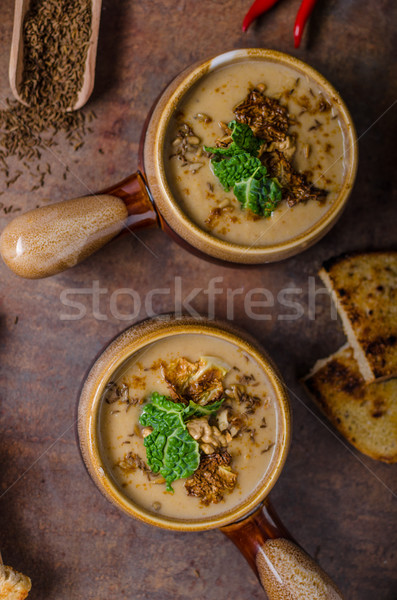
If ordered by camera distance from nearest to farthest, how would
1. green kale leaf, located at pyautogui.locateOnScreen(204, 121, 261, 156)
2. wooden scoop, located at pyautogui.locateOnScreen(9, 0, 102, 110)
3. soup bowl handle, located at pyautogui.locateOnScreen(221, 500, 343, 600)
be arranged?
green kale leaf, located at pyautogui.locateOnScreen(204, 121, 261, 156) → soup bowl handle, located at pyautogui.locateOnScreen(221, 500, 343, 600) → wooden scoop, located at pyautogui.locateOnScreen(9, 0, 102, 110)

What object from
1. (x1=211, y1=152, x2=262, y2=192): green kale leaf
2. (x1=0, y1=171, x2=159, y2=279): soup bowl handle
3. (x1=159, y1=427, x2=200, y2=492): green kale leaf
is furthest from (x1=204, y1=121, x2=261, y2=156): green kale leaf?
(x1=159, y1=427, x2=200, y2=492): green kale leaf

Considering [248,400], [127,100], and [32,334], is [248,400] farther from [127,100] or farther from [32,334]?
[127,100]

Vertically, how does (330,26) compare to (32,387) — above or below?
above

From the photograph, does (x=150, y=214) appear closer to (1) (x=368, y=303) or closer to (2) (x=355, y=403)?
(1) (x=368, y=303)


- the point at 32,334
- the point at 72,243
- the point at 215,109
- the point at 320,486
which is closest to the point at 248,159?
the point at 215,109

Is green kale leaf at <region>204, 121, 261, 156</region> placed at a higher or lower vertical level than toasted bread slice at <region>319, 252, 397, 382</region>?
higher

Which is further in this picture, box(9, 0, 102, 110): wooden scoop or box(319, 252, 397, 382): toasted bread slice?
box(319, 252, 397, 382): toasted bread slice

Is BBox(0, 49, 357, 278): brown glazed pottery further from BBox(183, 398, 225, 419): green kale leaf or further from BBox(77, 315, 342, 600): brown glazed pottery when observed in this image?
BBox(183, 398, 225, 419): green kale leaf
